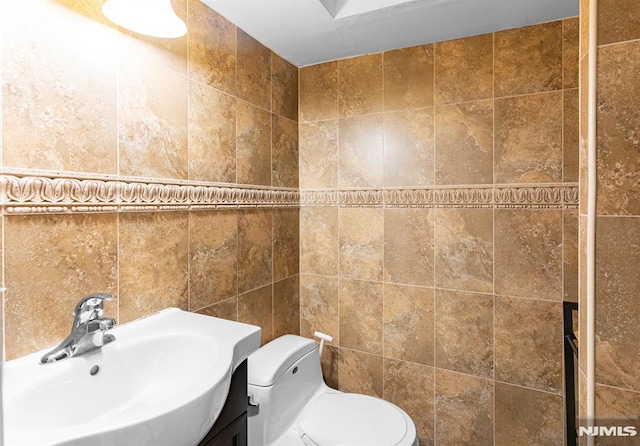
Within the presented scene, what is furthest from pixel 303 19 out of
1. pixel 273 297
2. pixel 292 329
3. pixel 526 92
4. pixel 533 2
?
pixel 292 329

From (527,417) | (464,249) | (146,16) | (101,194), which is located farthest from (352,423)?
(146,16)

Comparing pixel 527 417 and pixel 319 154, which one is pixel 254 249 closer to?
pixel 319 154

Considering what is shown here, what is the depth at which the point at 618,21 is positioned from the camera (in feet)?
2.53

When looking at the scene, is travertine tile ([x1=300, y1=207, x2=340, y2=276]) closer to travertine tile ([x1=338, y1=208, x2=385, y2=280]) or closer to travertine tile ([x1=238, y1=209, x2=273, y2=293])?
travertine tile ([x1=338, y1=208, x2=385, y2=280])

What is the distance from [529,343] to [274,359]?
1185 mm

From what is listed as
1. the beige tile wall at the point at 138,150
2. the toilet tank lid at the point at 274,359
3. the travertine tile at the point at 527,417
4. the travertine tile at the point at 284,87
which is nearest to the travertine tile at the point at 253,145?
the beige tile wall at the point at 138,150

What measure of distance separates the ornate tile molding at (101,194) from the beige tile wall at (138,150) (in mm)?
30

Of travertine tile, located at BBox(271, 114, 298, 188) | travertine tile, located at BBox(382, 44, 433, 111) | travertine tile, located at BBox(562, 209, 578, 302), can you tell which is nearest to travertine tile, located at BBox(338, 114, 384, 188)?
travertine tile, located at BBox(382, 44, 433, 111)

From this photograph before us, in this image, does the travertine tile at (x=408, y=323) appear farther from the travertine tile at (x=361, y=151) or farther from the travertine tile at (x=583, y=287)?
the travertine tile at (x=583, y=287)

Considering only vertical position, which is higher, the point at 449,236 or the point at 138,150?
the point at 138,150

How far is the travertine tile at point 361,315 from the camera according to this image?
1.96 m

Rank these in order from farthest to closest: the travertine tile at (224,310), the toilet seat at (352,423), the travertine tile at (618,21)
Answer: the travertine tile at (224,310)
the toilet seat at (352,423)
the travertine tile at (618,21)

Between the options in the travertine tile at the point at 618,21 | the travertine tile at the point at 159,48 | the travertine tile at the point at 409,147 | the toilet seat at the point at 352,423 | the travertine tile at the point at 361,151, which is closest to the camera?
the travertine tile at the point at 618,21

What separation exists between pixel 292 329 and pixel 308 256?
448mm
